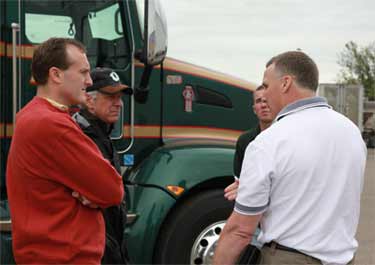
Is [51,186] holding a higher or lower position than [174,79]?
higher

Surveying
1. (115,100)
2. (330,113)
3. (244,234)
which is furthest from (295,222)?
(115,100)

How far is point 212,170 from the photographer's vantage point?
165 inches

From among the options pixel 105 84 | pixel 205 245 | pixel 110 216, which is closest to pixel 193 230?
pixel 205 245

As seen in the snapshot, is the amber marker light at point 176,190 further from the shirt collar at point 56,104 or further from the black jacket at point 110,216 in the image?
the shirt collar at point 56,104

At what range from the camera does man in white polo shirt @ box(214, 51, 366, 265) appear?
1.99 metres

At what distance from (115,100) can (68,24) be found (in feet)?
4.25

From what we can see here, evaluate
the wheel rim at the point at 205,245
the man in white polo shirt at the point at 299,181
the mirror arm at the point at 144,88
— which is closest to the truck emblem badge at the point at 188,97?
the mirror arm at the point at 144,88

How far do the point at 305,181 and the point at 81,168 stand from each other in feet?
2.67

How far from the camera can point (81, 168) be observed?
2.02 metres

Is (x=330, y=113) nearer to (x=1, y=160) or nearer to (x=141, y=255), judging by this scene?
(x=141, y=255)

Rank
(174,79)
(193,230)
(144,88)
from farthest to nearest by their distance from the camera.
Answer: (174,79) < (144,88) < (193,230)

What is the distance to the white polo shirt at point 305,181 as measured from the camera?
1986 millimetres

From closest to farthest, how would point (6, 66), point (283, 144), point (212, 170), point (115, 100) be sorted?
point (283, 144) < point (115, 100) < point (6, 66) < point (212, 170)

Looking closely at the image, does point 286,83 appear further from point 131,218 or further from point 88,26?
point 88,26
